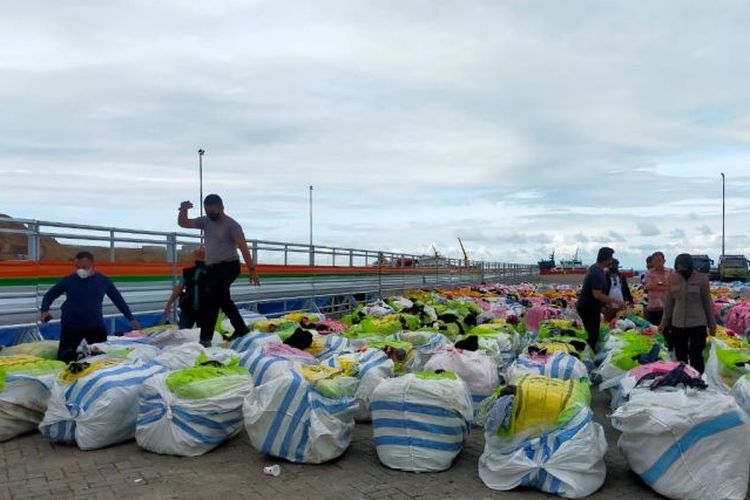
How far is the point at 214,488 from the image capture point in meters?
3.94

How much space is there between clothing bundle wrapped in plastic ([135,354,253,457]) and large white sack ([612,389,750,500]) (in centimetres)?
256

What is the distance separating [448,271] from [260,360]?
2342cm

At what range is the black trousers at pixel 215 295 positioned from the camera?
22.5ft

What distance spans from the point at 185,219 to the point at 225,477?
3.63m

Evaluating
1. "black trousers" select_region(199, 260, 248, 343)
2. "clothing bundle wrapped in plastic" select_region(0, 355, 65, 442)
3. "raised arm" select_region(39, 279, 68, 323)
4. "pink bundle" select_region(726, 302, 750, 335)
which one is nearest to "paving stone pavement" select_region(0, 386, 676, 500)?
"clothing bundle wrapped in plastic" select_region(0, 355, 65, 442)

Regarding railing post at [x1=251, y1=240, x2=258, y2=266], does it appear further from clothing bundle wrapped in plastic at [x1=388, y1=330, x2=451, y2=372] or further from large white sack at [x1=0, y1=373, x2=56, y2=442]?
large white sack at [x1=0, y1=373, x2=56, y2=442]

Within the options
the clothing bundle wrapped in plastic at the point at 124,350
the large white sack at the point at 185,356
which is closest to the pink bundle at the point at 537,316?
the large white sack at the point at 185,356

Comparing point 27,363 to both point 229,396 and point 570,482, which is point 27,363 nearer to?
point 229,396

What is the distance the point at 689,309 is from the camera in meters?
6.68

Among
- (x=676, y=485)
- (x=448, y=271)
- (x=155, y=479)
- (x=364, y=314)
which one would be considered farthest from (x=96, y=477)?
(x=448, y=271)

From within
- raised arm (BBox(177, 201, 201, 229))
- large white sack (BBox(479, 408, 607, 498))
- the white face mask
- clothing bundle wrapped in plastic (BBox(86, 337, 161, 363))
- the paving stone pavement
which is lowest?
the paving stone pavement

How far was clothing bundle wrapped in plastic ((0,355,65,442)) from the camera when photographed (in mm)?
4844

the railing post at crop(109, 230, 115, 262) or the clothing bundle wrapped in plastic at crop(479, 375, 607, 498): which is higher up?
the railing post at crop(109, 230, 115, 262)

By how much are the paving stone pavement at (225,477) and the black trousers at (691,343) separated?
255cm
